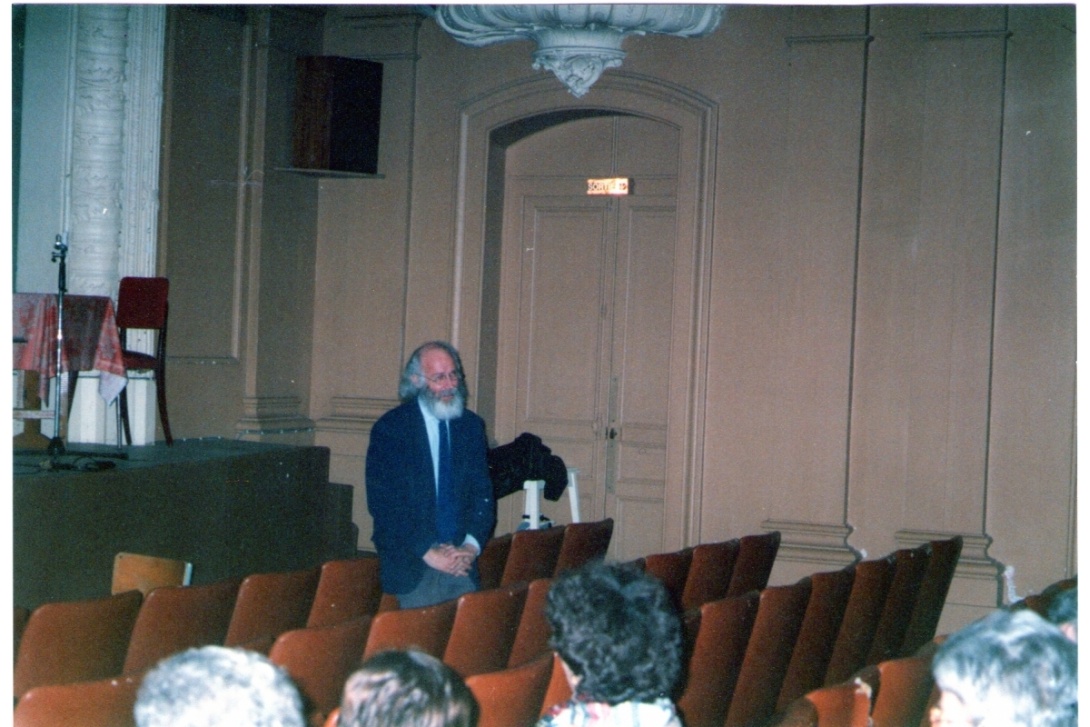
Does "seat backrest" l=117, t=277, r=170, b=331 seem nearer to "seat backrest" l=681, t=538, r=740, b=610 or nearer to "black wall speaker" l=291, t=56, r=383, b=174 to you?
"black wall speaker" l=291, t=56, r=383, b=174

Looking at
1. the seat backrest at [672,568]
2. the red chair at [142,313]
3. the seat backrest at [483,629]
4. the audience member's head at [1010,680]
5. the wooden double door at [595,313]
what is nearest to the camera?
the audience member's head at [1010,680]

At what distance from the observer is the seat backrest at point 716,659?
3180 mm

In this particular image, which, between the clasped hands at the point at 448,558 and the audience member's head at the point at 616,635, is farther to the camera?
the clasped hands at the point at 448,558

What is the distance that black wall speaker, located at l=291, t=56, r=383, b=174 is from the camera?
6855mm

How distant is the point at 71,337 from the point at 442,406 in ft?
7.50

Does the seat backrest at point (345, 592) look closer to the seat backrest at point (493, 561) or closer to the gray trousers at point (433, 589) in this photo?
the gray trousers at point (433, 589)

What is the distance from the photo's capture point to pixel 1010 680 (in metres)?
1.81

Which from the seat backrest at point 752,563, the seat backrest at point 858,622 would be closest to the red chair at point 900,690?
the seat backrest at point 858,622

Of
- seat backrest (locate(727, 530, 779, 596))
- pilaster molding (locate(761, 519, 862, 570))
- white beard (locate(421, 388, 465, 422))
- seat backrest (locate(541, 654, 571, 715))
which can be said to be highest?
white beard (locate(421, 388, 465, 422))

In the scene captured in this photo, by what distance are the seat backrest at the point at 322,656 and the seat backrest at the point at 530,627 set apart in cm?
66

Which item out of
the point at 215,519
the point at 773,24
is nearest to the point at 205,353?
the point at 215,519

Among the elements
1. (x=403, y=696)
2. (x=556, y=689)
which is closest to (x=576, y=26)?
(x=556, y=689)

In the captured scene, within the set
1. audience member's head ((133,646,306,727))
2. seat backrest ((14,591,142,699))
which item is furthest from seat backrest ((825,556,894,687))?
audience member's head ((133,646,306,727))

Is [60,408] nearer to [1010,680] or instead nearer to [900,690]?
[900,690]
